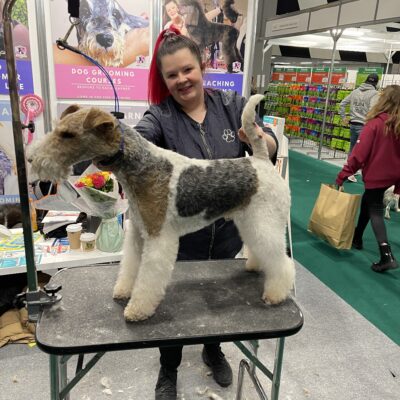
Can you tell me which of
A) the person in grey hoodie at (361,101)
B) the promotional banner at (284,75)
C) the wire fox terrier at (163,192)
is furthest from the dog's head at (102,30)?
the promotional banner at (284,75)

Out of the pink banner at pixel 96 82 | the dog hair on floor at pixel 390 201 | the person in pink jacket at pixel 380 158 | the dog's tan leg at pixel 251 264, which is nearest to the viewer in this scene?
the dog's tan leg at pixel 251 264

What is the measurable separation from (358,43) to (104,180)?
815 centimetres

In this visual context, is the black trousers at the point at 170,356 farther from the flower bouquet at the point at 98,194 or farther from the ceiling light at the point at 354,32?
the ceiling light at the point at 354,32

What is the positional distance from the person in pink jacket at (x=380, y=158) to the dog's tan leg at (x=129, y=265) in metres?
2.76

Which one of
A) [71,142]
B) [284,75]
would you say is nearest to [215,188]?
[71,142]

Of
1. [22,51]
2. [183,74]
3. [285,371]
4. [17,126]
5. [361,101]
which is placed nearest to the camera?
[17,126]

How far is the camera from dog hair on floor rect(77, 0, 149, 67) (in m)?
2.51

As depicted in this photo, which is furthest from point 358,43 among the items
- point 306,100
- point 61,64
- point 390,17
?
point 61,64

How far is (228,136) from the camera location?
1547 mm

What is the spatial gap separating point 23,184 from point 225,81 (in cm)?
236

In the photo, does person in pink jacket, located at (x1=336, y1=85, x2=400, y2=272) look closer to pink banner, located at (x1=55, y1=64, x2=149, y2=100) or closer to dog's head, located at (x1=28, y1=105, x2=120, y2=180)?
pink banner, located at (x1=55, y1=64, x2=149, y2=100)

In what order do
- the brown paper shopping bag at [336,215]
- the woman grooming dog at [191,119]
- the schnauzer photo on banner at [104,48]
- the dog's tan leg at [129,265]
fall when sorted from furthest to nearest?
the brown paper shopping bag at [336,215]
the schnauzer photo on banner at [104,48]
the woman grooming dog at [191,119]
the dog's tan leg at [129,265]

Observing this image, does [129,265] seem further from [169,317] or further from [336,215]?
[336,215]

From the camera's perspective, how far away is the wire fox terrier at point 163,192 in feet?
3.16
